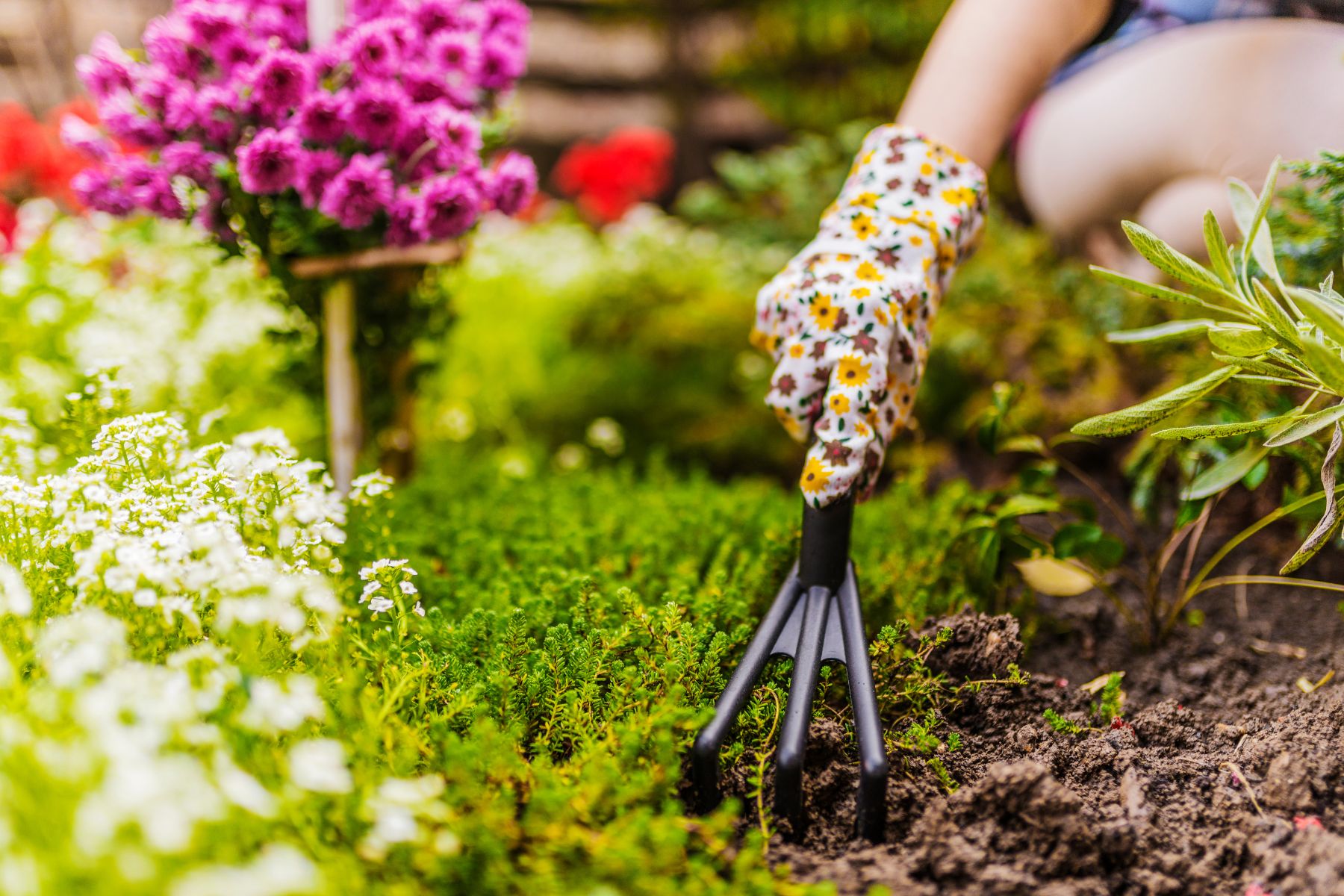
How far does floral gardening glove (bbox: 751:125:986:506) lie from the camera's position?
1153mm

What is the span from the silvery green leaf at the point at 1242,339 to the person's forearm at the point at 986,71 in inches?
22.7

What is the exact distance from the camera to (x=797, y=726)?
937 mm

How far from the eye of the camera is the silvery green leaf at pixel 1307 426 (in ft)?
3.22

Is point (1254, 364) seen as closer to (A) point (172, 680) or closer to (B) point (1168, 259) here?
(B) point (1168, 259)

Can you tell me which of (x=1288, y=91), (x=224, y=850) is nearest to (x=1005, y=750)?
(x=224, y=850)

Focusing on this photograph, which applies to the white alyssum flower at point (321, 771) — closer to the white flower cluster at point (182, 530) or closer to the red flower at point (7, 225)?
the white flower cluster at point (182, 530)

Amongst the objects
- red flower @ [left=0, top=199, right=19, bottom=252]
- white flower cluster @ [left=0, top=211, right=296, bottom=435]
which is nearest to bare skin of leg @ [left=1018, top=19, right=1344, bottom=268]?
white flower cluster @ [left=0, top=211, right=296, bottom=435]

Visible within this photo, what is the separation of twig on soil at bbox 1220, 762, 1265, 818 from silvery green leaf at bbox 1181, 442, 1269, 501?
35cm

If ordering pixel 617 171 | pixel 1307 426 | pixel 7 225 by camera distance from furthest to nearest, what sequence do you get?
1. pixel 617 171
2. pixel 7 225
3. pixel 1307 426

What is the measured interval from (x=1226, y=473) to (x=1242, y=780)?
0.41 metres

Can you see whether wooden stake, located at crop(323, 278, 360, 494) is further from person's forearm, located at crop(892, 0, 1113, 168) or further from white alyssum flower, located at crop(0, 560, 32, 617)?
person's forearm, located at crop(892, 0, 1113, 168)

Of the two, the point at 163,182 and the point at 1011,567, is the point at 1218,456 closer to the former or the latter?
the point at 1011,567

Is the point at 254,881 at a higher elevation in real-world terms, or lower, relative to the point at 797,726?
higher

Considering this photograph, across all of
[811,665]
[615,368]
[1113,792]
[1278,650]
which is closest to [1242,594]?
[1278,650]
